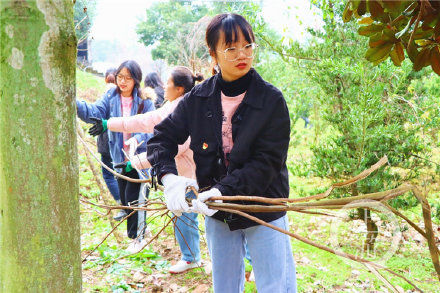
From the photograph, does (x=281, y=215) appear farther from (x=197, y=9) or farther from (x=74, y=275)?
(x=197, y=9)

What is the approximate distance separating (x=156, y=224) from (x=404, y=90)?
3.19 metres

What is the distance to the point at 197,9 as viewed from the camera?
67.8ft

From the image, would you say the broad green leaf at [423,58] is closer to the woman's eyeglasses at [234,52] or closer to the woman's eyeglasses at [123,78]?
the woman's eyeglasses at [234,52]

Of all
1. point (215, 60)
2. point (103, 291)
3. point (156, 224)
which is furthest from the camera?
point (156, 224)

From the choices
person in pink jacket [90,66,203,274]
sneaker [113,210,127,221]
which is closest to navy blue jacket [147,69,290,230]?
person in pink jacket [90,66,203,274]

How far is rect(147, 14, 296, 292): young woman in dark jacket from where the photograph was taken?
1.68 m

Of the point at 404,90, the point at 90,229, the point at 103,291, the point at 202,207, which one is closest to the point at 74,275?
the point at 202,207

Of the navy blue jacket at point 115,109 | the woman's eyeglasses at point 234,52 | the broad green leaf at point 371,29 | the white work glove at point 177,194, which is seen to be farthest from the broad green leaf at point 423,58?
the navy blue jacket at point 115,109

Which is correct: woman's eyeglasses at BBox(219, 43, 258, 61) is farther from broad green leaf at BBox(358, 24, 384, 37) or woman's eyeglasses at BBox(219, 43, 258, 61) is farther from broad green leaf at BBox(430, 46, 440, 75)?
broad green leaf at BBox(430, 46, 440, 75)

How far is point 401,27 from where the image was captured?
50.3 inches

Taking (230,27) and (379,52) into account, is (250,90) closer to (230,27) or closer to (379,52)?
(230,27)

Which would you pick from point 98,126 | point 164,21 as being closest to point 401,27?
point 98,126

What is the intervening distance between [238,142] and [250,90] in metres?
0.25

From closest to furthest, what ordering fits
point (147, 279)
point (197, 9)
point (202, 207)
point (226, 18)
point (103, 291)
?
1. point (202, 207)
2. point (226, 18)
3. point (103, 291)
4. point (147, 279)
5. point (197, 9)
